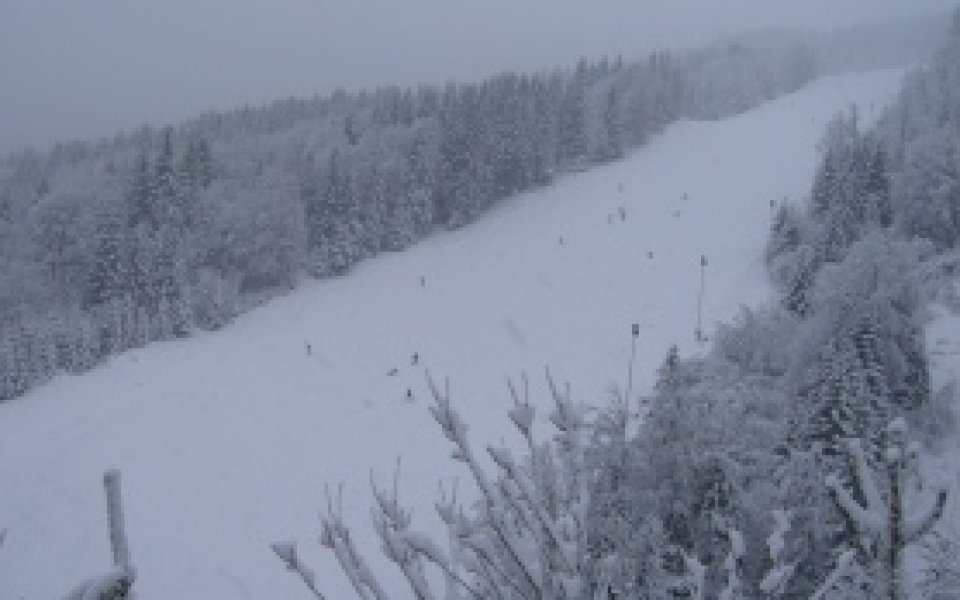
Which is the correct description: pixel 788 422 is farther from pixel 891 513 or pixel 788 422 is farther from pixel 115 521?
pixel 891 513

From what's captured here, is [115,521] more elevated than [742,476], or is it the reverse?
[115,521]

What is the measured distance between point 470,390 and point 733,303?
16.3 metres

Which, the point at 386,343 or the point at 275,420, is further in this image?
the point at 386,343

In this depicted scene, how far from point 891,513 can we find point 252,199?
69437 millimetres

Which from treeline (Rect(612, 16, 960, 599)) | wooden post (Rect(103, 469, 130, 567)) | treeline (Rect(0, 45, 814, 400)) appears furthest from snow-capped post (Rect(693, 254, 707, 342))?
wooden post (Rect(103, 469, 130, 567))

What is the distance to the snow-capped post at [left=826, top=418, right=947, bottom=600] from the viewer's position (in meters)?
3.64

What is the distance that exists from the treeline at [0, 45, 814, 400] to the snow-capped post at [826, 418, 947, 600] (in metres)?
53.0

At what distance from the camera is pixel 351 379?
43625 mm

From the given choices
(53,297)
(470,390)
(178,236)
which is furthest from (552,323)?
(53,297)

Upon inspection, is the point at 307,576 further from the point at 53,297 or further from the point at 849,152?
the point at 53,297

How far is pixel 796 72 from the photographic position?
128500 mm

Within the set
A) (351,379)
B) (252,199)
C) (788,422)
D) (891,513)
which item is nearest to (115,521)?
(891,513)

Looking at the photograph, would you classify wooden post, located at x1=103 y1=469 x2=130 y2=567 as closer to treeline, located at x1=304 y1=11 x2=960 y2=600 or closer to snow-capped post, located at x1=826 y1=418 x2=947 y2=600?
treeline, located at x1=304 y1=11 x2=960 y2=600

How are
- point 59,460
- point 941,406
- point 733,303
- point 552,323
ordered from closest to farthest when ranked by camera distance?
point 941,406 → point 59,460 → point 733,303 → point 552,323
